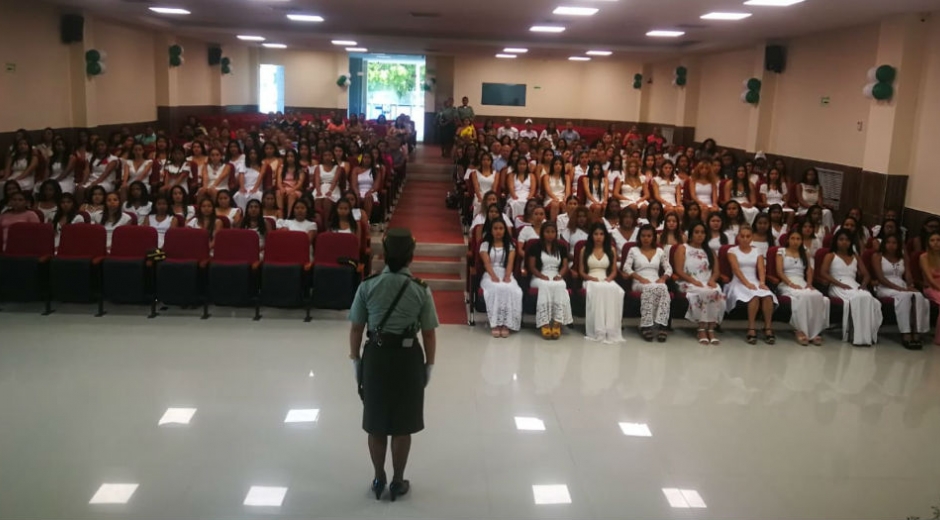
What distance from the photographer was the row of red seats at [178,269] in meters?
7.18

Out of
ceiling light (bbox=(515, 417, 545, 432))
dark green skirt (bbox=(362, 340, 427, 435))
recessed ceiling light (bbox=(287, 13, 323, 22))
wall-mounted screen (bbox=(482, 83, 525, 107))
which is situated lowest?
ceiling light (bbox=(515, 417, 545, 432))

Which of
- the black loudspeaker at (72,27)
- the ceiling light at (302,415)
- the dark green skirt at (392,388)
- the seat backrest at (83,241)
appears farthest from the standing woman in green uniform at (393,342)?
the black loudspeaker at (72,27)

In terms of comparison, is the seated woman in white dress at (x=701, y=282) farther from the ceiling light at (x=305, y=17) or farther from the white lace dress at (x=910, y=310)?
the ceiling light at (x=305, y=17)

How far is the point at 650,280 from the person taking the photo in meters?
7.30

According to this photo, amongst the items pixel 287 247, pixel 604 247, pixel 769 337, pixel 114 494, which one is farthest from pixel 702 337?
pixel 114 494

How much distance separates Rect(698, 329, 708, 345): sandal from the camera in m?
7.13

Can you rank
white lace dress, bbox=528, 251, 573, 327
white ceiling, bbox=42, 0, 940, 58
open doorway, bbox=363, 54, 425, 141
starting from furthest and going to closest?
open doorway, bbox=363, 54, 425, 141 → white ceiling, bbox=42, 0, 940, 58 → white lace dress, bbox=528, 251, 573, 327

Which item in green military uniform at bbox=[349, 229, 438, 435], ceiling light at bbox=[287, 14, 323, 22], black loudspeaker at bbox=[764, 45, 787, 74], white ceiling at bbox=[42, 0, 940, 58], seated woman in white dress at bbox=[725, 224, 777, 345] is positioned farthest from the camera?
black loudspeaker at bbox=[764, 45, 787, 74]

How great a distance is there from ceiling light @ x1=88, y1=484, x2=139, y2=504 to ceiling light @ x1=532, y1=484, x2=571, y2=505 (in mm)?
2060

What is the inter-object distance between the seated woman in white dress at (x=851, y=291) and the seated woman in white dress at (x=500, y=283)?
3.07 metres

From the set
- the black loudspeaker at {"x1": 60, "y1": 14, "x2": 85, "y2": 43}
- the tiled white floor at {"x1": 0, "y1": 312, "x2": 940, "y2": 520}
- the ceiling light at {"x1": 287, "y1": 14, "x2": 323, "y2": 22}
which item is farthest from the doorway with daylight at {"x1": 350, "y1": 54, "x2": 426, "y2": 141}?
the tiled white floor at {"x1": 0, "y1": 312, "x2": 940, "y2": 520}

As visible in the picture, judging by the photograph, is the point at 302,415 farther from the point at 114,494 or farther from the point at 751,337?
the point at 751,337

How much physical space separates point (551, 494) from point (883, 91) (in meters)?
7.82

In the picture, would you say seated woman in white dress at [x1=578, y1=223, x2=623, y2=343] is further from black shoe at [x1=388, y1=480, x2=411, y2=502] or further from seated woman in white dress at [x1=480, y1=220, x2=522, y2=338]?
black shoe at [x1=388, y1=480, x2=411, y2=502]
